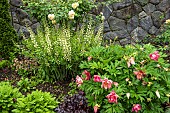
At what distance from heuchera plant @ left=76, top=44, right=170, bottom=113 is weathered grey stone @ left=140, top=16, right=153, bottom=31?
3086mm

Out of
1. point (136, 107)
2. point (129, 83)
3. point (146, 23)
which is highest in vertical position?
point (146, 23)

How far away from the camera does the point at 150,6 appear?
6.36 meters

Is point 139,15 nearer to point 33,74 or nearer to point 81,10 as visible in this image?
point 81,10

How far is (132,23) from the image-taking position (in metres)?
6.45

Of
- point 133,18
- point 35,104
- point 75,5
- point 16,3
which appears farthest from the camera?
point 133,18

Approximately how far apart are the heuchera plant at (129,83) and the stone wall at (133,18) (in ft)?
9.96

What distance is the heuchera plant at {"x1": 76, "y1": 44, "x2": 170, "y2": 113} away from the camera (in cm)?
317

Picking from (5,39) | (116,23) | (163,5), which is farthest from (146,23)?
(5,39)

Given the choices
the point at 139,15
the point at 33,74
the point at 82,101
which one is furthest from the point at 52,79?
the point at 139,15

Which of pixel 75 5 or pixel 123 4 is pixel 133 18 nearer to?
pixel 123 4

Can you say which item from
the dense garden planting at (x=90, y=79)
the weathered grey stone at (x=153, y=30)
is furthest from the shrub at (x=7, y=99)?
the weathered grey stone at (x=153, y=30)

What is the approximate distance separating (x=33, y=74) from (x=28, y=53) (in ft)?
1.07

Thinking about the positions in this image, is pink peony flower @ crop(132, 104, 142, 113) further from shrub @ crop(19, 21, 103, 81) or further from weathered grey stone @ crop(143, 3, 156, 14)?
weathered grey stone @ crop(143, 3, 156, 14)

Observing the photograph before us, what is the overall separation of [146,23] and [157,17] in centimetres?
24
